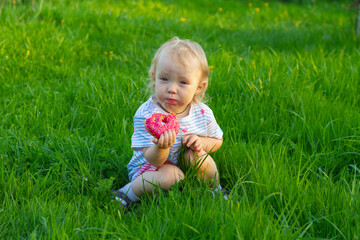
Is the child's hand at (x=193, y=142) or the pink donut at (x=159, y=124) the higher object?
the pink donut at (x=159, y=124)

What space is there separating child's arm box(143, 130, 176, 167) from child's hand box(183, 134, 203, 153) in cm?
14

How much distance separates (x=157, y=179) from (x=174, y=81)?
20.9 inches

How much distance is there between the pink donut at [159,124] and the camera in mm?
2125

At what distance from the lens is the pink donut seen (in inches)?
83.7

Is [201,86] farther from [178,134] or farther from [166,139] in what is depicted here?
[166,139]

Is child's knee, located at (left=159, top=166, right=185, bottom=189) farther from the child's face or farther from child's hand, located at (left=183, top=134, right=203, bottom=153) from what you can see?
the child's face

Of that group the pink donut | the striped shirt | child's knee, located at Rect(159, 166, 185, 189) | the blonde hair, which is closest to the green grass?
child's knee, located at Rect(159, 166, 185, 189)

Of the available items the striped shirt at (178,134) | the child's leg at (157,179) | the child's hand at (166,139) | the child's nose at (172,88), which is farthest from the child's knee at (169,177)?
the child's nose at (172,88)

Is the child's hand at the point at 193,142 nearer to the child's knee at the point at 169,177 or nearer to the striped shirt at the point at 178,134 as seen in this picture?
the striped shirt at the point at 178,134

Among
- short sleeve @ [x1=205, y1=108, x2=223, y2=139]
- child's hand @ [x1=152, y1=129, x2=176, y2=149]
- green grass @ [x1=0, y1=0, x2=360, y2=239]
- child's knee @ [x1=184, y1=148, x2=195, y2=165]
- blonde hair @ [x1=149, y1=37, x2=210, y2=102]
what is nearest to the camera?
green grass @ [x1=0, y1=0, x2=360, y2=239]

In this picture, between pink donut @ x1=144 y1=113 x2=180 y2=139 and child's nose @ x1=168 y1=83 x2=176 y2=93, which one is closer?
pink donut @ x1=144 y1=113 x2=180 y2=139

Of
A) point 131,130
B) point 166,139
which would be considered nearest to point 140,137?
point 166,139

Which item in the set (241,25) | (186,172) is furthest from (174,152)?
(241,25)

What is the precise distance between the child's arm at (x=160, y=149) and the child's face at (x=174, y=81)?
0.26 metres
